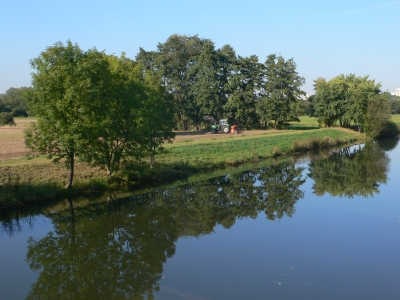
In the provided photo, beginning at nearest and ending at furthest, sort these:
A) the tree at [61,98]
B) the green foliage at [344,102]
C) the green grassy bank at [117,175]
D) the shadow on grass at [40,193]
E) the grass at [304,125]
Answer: the shadow on grass at [40,193], the tree at [61,98], the green grassy bank at [117,175], the green foliage at [344,102], the grass at [304,125]

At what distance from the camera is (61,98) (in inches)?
838

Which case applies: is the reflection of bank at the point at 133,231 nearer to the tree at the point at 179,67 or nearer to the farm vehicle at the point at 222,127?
the farm vehicle at the point at 222,127

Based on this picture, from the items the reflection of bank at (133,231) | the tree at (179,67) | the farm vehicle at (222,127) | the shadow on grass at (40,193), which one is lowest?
the reflection of bank at (133,231)

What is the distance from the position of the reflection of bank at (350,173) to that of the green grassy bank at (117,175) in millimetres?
5895

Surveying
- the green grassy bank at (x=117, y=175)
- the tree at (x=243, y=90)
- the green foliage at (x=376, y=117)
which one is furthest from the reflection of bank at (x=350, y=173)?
the tree at (x=243, y=90)

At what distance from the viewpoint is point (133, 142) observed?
84.2 ft

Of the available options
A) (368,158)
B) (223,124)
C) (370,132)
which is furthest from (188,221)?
(370,132)

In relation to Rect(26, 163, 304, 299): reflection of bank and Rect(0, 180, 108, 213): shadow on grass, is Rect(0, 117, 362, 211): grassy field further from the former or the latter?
Rect(26, 163, 304, 299): reflection of bank

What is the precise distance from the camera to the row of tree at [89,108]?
2106 centimetres

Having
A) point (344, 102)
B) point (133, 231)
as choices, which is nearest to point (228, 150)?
point (133, 231)

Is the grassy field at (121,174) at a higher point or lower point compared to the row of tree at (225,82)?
lower

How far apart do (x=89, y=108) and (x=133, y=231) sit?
8.02 meters

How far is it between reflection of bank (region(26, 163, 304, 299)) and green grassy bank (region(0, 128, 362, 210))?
2136 mm

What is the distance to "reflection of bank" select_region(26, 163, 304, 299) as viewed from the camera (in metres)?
11.9
